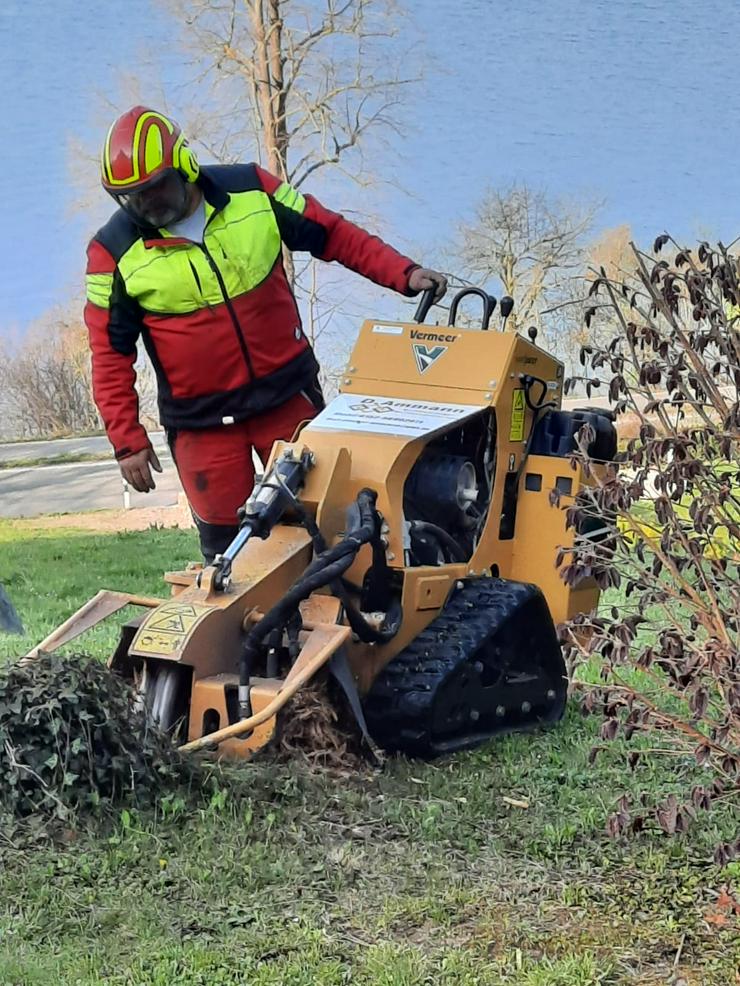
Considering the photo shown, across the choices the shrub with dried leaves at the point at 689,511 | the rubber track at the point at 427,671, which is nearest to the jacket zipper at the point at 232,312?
the rubber track at the point at 427,671

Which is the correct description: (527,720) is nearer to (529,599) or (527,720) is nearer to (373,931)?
(529,599)

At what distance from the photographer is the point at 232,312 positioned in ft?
15.9

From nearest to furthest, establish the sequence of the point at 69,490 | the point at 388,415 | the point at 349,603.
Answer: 1. the point at 349,603
2. the point at 388,415
3. the point at 69,490

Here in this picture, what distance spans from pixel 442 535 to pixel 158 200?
1506 mm

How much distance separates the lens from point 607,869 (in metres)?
3.40

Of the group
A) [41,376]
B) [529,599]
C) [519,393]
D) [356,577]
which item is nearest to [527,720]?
[529,599]

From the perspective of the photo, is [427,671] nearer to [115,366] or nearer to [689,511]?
[689,511]

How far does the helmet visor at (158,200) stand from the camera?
4523 millimetres

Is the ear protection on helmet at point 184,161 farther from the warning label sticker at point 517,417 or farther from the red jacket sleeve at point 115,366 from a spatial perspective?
the warning label sticker at point 517,417

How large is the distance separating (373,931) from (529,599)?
5.56 ft

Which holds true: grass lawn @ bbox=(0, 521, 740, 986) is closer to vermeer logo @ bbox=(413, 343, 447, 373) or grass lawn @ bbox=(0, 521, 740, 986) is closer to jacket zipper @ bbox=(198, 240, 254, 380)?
vermeer logo @ bbox=(413, 343, 447, 373)

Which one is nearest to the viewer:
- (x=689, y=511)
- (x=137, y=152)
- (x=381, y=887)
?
(x=689, y=511)

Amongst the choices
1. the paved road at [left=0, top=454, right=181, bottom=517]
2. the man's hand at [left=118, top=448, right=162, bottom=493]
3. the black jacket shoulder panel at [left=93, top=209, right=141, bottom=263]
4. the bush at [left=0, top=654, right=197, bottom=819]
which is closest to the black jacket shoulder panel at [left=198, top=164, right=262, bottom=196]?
the black jacket shoulder panel at [left=93, top=209, right=141, bottom=263]

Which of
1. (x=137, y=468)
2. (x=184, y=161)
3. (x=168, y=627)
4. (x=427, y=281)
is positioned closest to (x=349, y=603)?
(x=168, y=627)
